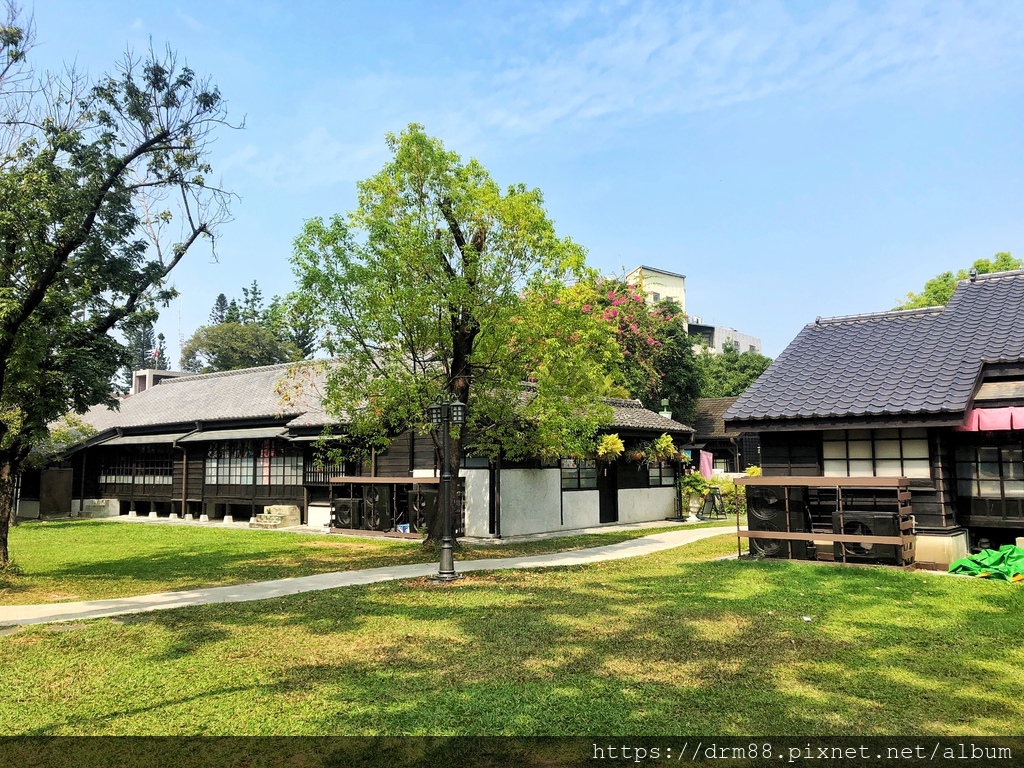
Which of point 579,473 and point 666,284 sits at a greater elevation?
point 666,284

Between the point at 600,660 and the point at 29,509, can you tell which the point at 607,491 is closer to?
the point at 600,660

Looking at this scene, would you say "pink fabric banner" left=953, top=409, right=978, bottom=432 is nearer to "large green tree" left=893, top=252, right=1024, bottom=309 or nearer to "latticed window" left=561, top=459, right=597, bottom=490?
"latticed window" left=561, top=459, right=597, bottom=490

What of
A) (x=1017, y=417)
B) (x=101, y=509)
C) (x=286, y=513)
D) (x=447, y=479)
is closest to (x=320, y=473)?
(x=286, y=513)

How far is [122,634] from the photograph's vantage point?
25.3 feet

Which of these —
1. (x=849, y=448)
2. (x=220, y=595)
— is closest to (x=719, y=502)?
(x=849, y=448)

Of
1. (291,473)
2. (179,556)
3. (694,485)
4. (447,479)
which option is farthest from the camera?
(694,485)

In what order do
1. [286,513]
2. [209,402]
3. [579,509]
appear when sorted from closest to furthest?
[579,509]
[286,513]
[209,402]

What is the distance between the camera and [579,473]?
69.5 feet

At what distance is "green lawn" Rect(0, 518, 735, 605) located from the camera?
37.4ft

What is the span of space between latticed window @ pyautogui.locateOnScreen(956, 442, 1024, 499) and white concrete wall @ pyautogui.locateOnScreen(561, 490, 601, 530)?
418 inches

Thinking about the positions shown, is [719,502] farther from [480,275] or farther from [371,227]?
[371,227]

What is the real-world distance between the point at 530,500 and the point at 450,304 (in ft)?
24.3

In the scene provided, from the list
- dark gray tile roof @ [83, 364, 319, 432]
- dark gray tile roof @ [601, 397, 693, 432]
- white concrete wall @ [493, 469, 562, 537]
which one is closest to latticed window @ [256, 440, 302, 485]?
dark gray tile roof @ [83, 364, 319, 432]

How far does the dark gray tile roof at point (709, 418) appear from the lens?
127 ft
